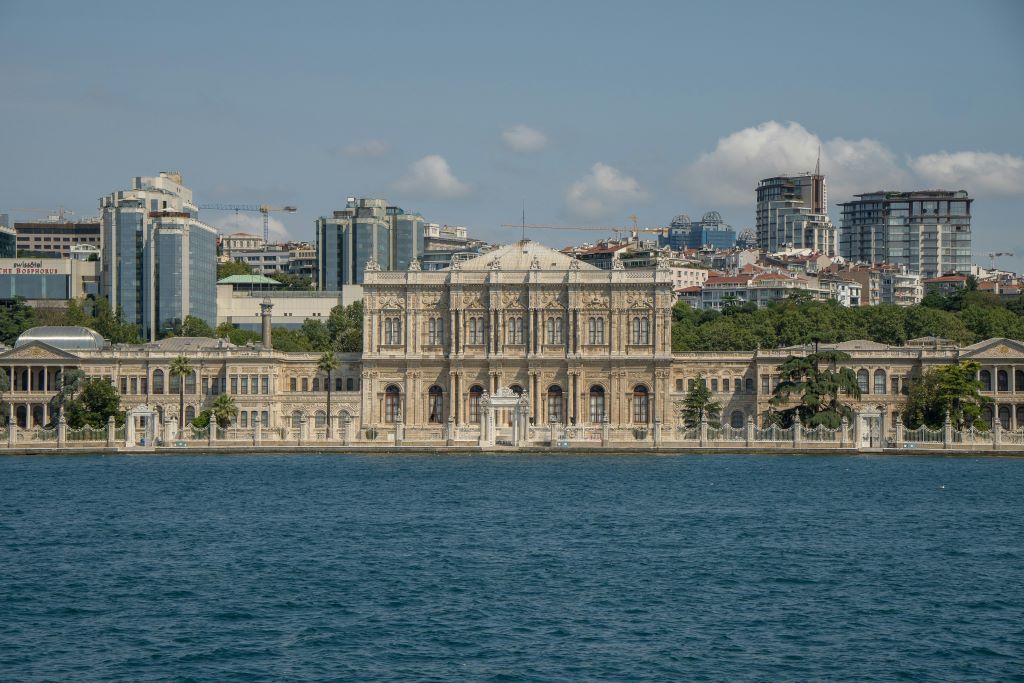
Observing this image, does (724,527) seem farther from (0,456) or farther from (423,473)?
(0,456)

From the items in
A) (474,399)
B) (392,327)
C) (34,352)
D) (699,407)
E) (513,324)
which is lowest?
(699,407)

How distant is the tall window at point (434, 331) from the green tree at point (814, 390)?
18.3 metres

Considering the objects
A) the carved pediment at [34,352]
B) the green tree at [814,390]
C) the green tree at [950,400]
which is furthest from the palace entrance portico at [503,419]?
the carved pediment at [34,352]

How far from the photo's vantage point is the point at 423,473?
68688mm

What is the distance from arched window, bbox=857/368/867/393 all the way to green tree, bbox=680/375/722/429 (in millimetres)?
7605

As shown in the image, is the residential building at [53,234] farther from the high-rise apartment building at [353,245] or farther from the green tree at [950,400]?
the green tree at [950,400]

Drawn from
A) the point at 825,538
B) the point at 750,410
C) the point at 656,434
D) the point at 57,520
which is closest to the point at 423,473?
the point at 656,434

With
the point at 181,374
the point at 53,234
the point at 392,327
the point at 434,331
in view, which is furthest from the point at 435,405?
the point at 53,234

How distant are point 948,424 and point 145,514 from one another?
129 ft

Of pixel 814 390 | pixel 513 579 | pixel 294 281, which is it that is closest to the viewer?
pixel 513 579

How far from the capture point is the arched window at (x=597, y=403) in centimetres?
9456

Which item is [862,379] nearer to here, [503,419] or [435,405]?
[503,419]

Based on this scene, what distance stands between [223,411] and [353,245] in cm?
8200

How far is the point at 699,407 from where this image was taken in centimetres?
9156
